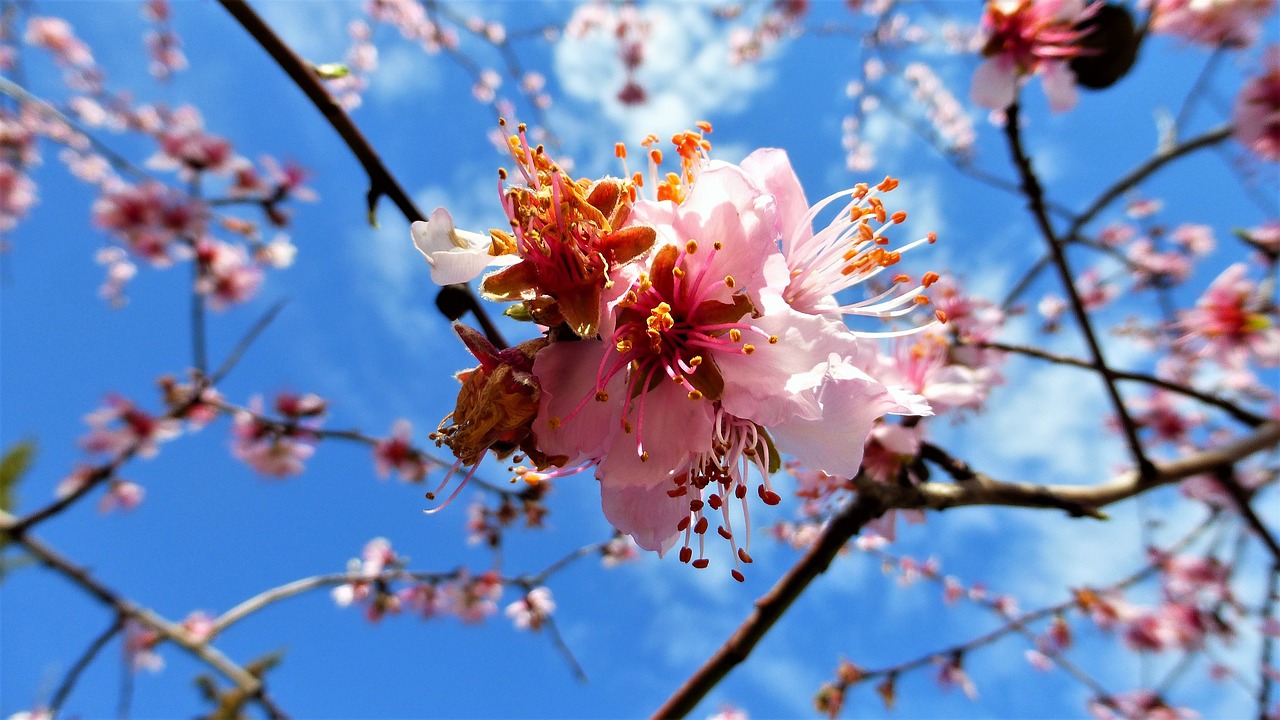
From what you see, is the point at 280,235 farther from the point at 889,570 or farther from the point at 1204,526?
the point at 1204,526

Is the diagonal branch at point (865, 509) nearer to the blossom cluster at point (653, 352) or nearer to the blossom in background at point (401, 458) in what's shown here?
the blossom cluster at point (653, 352)

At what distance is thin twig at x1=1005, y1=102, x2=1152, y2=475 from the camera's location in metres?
1.51

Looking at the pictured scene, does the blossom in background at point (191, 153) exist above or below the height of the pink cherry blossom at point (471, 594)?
above

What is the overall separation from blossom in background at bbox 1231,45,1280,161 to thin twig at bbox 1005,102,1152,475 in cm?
129

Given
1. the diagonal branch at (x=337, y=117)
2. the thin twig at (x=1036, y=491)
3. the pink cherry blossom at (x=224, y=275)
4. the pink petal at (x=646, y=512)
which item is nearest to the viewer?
the pink petal at (x=646, y=512)

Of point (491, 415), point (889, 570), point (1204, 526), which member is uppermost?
point (1204, 526)

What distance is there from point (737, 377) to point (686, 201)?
0.23 meters

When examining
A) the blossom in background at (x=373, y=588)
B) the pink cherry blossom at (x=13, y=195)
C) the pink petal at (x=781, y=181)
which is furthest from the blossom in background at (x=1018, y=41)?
the pink cherry blossom at (x=13, y=195)

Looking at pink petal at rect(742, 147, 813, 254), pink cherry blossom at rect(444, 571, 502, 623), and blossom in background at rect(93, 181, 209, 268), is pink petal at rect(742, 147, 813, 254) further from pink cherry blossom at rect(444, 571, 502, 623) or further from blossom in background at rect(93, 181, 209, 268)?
blossom in background at rect(93, 181, 209, 268)

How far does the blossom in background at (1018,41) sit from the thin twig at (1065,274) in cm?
16

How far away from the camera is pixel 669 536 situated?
2.91 ft

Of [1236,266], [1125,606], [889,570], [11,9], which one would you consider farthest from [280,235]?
[1125,606]

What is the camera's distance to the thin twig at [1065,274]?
59.5 inches

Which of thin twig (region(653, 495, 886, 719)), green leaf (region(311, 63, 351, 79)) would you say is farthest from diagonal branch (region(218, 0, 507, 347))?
thin twig (region(653, 495, 886, 719))
